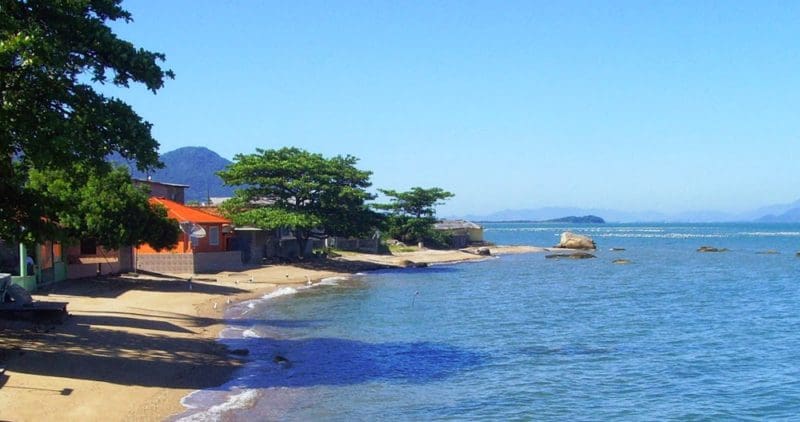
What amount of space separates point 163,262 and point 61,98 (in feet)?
93.2

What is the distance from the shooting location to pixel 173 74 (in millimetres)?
15789

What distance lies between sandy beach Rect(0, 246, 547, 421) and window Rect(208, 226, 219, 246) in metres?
11.9

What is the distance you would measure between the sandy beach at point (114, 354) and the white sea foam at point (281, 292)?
2.76 metres

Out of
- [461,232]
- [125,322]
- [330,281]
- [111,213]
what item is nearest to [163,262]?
[330,281]

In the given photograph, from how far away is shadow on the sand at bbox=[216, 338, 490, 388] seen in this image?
58.5ft

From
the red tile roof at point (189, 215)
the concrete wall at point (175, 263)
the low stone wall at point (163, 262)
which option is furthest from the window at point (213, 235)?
the low stone wall at point (163, 262)

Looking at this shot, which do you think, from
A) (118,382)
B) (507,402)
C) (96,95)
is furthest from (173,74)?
(507,402)

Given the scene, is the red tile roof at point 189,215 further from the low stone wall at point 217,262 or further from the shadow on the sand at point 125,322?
the shadow on the sand at point 125,322

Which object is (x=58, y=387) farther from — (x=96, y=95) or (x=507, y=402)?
(x=507, y=402)

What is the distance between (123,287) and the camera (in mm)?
32125

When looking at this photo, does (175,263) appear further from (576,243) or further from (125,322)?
(576,243)

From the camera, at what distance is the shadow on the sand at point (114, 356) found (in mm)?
15859

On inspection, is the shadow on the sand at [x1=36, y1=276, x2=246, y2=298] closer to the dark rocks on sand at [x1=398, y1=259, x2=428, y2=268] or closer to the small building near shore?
the dark rocks on sand at [x1=398, y1=259, x2=428, y2=268]

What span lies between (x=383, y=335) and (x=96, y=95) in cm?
1311
